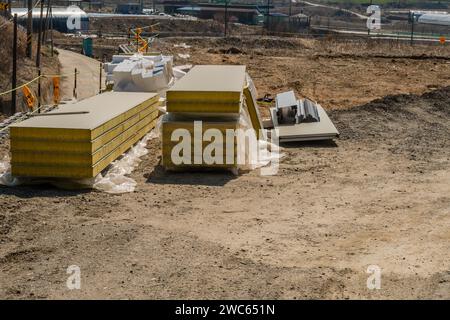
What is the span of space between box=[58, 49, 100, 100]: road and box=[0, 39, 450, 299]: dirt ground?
924 centimetres

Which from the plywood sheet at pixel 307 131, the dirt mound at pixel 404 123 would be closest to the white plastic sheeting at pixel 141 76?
the plywood sheet at pixel 307 131

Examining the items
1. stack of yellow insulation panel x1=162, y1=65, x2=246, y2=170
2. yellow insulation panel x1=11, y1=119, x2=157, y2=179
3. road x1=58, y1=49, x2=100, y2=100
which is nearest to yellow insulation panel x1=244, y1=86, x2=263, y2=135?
stack of yellow insulation panel x1=162, y1=65, x2=246, y2=170

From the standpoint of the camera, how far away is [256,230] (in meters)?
9.10

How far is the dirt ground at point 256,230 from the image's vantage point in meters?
7.03

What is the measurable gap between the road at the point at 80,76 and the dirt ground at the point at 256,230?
9.24 metres

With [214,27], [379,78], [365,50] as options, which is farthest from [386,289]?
[214,27]

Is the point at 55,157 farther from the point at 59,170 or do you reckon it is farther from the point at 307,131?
the point at 307,131

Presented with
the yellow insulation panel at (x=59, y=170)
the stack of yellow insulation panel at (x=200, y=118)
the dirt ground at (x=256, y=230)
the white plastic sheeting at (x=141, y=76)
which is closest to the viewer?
the dirt ground at (x=256, y=230)

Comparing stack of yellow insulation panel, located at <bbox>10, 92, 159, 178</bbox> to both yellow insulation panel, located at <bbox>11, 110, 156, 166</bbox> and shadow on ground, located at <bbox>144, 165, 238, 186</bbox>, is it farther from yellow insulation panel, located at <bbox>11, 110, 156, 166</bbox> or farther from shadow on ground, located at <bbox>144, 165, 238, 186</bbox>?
shadow on ground, located at <bbox>144, 165, 238, 186</bbox>

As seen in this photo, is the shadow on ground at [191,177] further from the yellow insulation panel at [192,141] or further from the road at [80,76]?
the road at [80,76]

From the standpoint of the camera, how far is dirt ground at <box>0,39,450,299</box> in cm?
703
